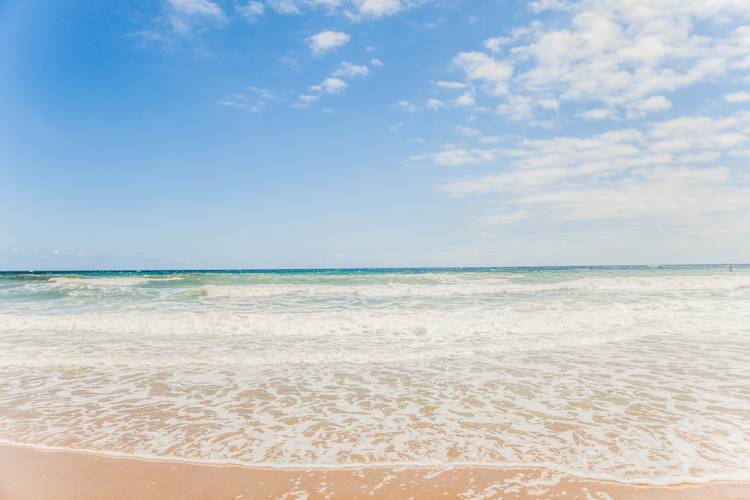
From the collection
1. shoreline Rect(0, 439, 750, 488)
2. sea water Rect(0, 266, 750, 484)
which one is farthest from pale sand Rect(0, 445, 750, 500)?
sea water Rect(0, 266, 750, 484)

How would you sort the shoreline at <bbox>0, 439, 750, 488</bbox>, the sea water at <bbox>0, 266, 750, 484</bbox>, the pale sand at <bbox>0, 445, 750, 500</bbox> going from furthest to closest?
the sea water at <bbox>0, 266, 750, 484</bbox>
the shoreline at <bbox>0, 439, 750, 488</bbox>
the pale sand at <bbox>0, 445, 750, 500</bbox>

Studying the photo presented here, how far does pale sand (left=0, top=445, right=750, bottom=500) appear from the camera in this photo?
11.0ft

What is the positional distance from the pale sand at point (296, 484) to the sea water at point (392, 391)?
0.59 ft

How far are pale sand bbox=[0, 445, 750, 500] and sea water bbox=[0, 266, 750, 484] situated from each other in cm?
18

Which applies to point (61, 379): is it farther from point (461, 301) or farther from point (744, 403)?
point (461, 301)

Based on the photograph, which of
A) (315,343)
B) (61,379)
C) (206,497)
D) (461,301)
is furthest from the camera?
(461,301)

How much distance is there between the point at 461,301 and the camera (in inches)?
691

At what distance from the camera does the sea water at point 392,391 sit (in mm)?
4141

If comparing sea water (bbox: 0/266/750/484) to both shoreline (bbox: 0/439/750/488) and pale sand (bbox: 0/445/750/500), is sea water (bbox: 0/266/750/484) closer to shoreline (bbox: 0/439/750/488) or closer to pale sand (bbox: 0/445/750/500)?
shoreline (bbox: 0/439/750/488)

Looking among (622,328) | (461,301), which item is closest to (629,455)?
(622,328)

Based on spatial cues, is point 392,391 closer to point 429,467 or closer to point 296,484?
point 429,467

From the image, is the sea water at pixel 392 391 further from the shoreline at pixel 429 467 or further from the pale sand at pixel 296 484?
the pale sand at pixel 296 484

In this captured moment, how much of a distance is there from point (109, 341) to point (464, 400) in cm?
824

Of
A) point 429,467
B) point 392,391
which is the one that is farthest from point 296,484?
point 392,391
